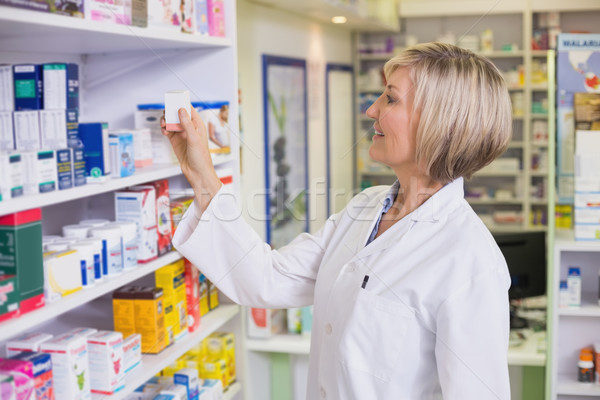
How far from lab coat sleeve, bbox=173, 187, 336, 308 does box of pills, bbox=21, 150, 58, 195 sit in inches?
18.6

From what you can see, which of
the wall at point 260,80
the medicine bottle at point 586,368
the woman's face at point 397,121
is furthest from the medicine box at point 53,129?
the medicine bottle at point 586,368

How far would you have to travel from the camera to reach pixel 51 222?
2.31 m

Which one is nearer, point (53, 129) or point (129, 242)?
point (53, 129)

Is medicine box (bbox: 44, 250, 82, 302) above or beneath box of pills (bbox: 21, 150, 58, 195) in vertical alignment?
beneath

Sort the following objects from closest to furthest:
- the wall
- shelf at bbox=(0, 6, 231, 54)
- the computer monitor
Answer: shelf at bbox=(0, 6, 231, 54) → the computer monitor → the wall

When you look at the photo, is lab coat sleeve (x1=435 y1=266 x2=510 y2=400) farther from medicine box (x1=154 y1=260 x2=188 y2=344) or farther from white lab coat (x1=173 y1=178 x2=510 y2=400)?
medicine box (x1=154 y1=260 x2=188 y2=344)

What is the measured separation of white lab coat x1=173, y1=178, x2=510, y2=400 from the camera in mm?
1576

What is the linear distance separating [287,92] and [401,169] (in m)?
2.92

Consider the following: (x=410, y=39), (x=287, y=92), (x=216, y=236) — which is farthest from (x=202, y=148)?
(x=410, y=39)

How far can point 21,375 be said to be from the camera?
5.09 feet

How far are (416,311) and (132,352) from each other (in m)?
0.92

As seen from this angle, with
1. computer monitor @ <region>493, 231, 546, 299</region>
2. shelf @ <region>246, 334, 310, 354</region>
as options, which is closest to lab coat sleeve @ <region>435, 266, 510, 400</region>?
shelf @ <region>246, 334, 310, 354</region>

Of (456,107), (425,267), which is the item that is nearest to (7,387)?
(425,267)

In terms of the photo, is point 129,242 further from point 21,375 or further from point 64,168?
point 21,375
